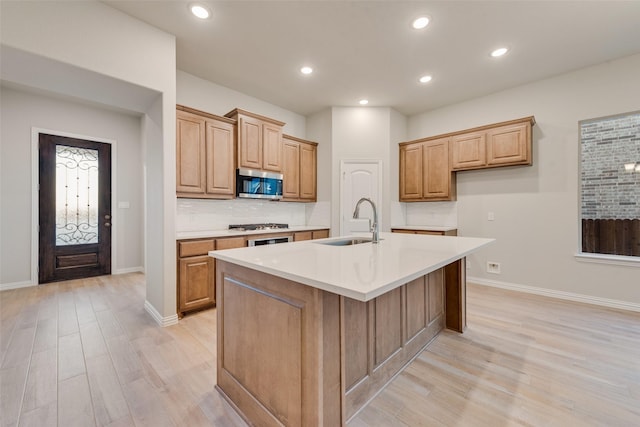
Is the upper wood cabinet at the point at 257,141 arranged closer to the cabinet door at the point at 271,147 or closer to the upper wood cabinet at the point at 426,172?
the cabinet door at the point at 271,147

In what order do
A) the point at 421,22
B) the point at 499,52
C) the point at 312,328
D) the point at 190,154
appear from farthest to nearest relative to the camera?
the point at 190,154 < the point at 499,52 < the point at 421,22 < the point at 312,328

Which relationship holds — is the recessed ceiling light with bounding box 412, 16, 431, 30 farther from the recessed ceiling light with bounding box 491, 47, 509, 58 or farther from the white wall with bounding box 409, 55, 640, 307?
the white wall with bounding box 409, 55, 640, 307

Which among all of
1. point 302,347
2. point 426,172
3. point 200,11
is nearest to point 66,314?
point 302,347

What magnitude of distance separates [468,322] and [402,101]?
136 inches

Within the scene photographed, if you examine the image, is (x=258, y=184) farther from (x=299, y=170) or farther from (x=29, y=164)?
(x=29, y=164)

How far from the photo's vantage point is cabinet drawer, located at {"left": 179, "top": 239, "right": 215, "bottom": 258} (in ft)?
9.24

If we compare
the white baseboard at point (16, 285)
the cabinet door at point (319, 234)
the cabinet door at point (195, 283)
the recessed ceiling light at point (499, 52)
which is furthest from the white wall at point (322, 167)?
the white baseboard at point (16, 285)

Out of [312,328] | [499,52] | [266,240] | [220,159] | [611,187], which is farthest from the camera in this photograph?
[611,187]

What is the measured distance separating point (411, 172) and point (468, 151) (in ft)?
3.08

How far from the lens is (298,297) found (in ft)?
3.81

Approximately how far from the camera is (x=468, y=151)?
4.05 meters

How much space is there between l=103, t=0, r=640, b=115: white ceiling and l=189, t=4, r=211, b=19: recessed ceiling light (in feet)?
0.21

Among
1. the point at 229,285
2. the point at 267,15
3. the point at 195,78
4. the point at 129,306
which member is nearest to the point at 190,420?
the point at 229,285

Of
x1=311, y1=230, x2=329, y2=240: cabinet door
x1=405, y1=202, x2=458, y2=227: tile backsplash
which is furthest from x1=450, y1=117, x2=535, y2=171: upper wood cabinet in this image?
x1=311, y1=230, x2=329, y2=240: cabinet door
